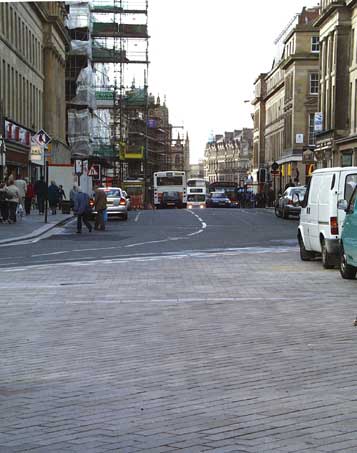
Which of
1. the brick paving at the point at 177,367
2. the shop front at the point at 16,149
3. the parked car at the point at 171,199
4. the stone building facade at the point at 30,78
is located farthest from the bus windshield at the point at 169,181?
the brick paving at the point at 177,367

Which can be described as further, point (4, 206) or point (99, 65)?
point (99, 65)

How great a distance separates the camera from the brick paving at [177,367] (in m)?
5.25

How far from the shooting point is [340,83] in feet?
213

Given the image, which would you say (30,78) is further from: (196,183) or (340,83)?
(196,183)

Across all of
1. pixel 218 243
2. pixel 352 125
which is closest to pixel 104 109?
pixel 352 125

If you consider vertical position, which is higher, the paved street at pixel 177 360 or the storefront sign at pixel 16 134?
the storefront sign at pixel 16 134

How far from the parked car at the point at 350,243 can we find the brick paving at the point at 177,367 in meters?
0.52

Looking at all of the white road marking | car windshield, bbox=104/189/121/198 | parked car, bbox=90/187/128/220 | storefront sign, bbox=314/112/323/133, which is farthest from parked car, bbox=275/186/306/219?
storefront sign, bbox=314/112/323/133

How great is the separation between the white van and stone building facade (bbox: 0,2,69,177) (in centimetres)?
3170

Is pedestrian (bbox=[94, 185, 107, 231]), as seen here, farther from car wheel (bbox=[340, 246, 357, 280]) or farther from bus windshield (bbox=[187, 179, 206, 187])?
bus windshield (bbox=[187, 179, 206, 187])

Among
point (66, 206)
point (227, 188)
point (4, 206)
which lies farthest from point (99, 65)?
point (4, 206)

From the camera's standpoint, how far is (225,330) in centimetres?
927

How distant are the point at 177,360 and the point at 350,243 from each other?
7.16 m

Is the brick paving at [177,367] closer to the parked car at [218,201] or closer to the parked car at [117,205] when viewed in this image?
the parked car at [117,205]
